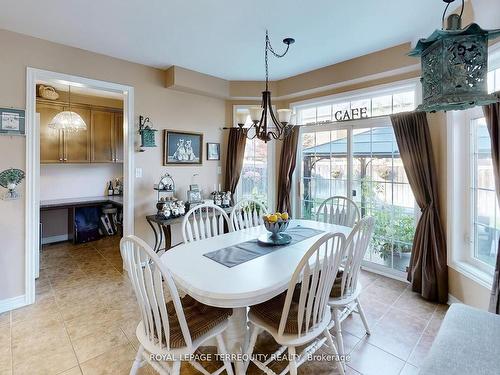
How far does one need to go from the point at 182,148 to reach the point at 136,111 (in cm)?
79

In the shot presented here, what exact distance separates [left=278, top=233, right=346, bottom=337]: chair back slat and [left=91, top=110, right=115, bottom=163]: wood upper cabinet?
15.0 ft

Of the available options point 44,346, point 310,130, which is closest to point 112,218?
point 44,346

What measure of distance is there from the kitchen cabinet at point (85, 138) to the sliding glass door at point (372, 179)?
3552mm

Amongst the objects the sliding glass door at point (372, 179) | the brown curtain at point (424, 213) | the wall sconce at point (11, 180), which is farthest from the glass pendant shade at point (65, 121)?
the brown curtain at point (424, 213)

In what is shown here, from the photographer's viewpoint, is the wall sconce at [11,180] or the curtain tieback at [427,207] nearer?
the wall sconce at [11,180]

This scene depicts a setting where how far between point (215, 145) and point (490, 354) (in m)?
3.81

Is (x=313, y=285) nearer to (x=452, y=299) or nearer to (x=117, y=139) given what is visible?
(x=452, y=299)

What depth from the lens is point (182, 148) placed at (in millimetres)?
3957

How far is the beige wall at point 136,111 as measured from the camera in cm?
262

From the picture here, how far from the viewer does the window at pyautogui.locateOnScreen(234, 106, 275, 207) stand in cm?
442

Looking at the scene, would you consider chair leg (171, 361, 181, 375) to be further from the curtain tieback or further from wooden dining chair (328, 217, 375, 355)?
the curtain tieback

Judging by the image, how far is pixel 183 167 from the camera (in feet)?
13.1

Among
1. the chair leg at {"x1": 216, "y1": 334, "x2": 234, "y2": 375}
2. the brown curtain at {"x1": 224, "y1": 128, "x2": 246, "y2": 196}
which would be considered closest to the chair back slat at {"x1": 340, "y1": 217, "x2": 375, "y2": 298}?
the chair leg at {"x1": 216, "y1": 334, "x2": 234, "y2": 375}

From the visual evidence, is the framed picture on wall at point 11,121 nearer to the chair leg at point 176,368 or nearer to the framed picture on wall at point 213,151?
the framed picture on wall at point 213,151
